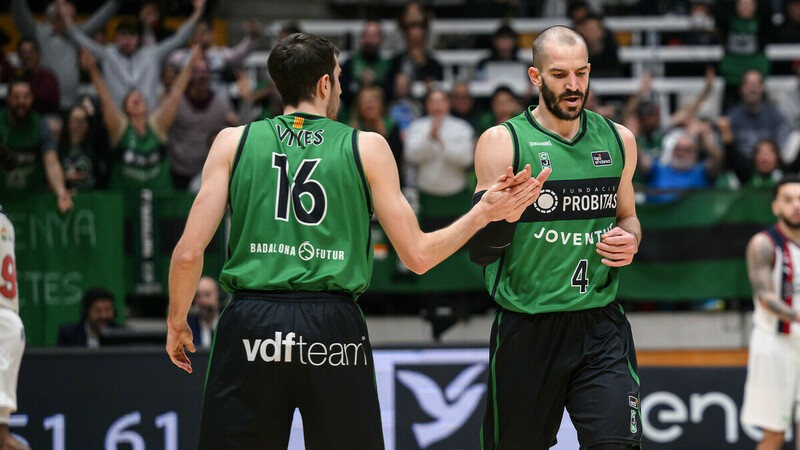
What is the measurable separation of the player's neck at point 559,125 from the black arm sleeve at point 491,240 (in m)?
0.54

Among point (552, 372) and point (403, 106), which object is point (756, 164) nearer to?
point (403, 106)

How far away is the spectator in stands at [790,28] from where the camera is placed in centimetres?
1420

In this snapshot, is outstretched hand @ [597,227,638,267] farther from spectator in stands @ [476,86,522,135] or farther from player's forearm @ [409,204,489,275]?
spectator in stands @ [476,86,522,135]

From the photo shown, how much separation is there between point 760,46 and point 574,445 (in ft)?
25.9

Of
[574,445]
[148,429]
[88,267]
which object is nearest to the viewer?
[574,445]

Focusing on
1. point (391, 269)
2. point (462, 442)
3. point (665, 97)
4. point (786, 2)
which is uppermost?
point (786, 2)

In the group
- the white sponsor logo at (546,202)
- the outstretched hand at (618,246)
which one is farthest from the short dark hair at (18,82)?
the outstretched hand at (618,246)

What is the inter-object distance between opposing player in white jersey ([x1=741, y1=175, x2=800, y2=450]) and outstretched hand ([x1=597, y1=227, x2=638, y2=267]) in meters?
3.62

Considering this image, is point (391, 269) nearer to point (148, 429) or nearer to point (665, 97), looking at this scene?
point (148, 429)

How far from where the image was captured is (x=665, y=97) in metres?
14.7

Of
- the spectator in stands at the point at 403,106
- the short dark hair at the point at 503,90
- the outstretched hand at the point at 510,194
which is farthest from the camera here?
the spectator in stands at the point at 403,106

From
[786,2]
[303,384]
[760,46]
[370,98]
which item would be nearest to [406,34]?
[370,98]

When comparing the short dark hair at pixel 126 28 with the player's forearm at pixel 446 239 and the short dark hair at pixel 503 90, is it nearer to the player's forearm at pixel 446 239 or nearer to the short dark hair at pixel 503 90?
the short dark hair at pixel 503 90

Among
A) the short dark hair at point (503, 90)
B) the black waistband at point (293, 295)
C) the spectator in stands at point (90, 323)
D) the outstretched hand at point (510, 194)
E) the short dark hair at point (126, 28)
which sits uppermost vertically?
the short dark hair at point (126, 28)
